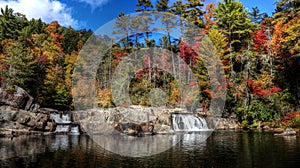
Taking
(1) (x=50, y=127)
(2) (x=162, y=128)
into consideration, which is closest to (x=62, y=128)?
(1) (x=50, y=127)

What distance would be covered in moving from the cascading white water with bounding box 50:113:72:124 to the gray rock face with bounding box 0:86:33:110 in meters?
3.09

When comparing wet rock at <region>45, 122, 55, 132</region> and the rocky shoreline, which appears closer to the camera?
the rocky shoreline

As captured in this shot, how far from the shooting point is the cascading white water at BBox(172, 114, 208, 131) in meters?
27.6

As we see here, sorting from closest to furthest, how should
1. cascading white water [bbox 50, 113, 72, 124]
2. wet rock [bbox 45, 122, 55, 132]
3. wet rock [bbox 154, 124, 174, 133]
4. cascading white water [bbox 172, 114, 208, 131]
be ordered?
wet rock [bbox 45, 122, 55, 132] → wet rock [bbox 154, 124, 174, 133] → cascading white water [bbox 172, 114, 208, 131] → cascading white water [bbox 50, 113, 72, 124]

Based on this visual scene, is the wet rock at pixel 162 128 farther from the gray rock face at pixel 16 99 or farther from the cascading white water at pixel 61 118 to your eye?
the gray rock face at pixel 16 99

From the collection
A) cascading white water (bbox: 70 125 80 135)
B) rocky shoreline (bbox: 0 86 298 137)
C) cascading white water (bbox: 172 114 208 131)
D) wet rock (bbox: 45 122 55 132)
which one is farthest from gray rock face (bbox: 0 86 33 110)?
cascading white water (bbox: 172 114 208 131)

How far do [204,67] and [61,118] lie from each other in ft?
61.2

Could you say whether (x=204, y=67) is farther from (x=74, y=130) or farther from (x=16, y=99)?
(x=16, y=99)

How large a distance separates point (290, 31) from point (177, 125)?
14.5 m

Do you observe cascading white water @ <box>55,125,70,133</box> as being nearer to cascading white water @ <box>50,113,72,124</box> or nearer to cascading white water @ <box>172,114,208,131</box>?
cascading white water @ <box>50,113,72,124</box>

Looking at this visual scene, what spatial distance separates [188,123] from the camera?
28141 mm

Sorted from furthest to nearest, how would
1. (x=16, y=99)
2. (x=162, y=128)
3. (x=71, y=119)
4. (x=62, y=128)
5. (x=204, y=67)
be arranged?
(x=204, y=67), (x=71, y=119), (x=62, y=128), (x=162, y=128), (x=16, y=99)

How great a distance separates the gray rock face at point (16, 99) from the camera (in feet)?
78.4

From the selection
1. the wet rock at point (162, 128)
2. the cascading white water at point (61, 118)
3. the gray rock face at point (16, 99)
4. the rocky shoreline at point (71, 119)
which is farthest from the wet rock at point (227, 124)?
the gray rock face at point (16, 99)
